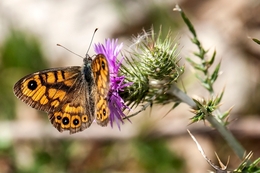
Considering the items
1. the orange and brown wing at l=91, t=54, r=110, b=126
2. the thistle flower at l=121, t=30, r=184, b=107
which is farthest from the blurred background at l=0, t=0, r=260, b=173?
the orange and brown wing at l=91, t=54, r=110, b=126

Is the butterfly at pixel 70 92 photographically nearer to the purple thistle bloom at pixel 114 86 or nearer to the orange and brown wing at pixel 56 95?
the orange and brown wing at pixel 56 95

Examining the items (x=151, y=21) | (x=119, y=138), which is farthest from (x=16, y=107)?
(x=151, y=21)

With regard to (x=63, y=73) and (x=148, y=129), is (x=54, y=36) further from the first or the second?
(x=63, y=73)

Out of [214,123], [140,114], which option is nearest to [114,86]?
[214,123]

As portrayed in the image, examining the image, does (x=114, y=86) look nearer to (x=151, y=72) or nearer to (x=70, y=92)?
(x=151, y=72)

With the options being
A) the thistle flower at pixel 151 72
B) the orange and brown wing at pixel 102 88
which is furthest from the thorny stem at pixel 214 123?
the orange and brown wing at pixel 102 88
